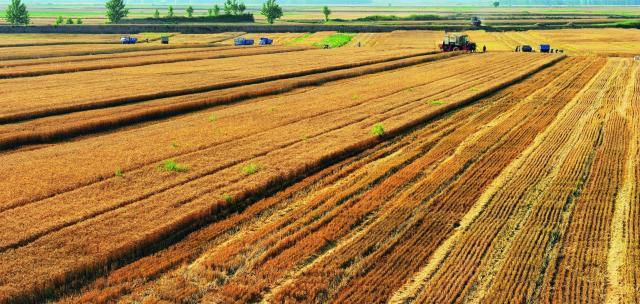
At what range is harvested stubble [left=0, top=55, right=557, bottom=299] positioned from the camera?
12891 millimetres

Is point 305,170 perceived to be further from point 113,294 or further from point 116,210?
point 113,294

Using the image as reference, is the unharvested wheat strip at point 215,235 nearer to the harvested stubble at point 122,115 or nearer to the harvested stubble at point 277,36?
the harvested stubble at point 122,115

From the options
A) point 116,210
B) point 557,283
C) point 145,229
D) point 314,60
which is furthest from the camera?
point 314,60

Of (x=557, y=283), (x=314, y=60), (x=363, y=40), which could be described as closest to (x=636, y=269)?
(x=557, y=283)

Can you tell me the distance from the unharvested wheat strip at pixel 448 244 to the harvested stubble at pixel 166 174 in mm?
5438

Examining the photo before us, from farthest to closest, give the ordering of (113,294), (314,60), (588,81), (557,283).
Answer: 1. (314,60)
2. (588,81)
3. (557,283)
4. (113,294)

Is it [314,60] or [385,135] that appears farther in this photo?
[314,60]

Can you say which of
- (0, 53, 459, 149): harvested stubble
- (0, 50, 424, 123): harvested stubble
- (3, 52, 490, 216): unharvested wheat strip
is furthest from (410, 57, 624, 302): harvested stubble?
(0, 50, 424, 123): harvested stubble

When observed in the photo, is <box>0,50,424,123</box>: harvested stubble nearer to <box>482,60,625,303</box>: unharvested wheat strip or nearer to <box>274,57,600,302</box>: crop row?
<box>274,57,600,302</box>: crop row

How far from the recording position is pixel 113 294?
11133 millimetres

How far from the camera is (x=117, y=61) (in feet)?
171

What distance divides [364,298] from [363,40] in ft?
263

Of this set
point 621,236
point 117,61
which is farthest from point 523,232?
point 117,61

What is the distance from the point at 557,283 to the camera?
11.9 meters
